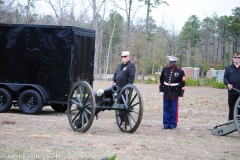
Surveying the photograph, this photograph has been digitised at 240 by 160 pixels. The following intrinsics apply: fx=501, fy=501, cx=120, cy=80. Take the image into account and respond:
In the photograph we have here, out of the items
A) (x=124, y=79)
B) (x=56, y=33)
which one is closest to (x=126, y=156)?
(x=124, y=79)

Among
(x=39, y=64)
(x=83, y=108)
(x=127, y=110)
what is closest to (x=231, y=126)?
(x=127, y=110)

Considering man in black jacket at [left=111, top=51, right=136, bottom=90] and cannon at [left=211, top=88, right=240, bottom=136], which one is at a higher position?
man in black jacket at [left=111, top=51, right=136, bottom=90]

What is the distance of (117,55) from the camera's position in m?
69.5

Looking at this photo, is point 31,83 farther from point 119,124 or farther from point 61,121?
point 119,124

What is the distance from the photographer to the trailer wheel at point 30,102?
44.9 feet

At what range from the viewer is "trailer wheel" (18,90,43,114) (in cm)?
1367

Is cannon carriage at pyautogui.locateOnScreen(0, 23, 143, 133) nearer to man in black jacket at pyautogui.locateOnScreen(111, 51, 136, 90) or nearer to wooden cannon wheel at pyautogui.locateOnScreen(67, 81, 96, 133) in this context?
man in black jacket at pyautogui.locateOnScreen(111, 51, 136, 90)

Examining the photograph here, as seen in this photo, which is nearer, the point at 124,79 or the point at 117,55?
the point at 124,79

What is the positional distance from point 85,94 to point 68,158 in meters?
3.03

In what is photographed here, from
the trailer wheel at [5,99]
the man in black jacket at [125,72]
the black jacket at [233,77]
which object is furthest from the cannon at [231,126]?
the trailer wheel at [5,99]

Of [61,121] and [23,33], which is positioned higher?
[23,33]

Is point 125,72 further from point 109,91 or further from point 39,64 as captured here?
point 39,64

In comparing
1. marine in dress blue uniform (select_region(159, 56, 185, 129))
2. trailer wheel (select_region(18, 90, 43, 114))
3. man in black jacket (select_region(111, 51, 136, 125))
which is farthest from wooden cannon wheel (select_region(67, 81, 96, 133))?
trailer wheel (select_region(18, 90, 43, 114))

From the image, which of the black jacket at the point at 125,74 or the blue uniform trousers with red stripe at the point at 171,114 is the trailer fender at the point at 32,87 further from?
the blue uniform trousers with red stripe at the point at 171,114
